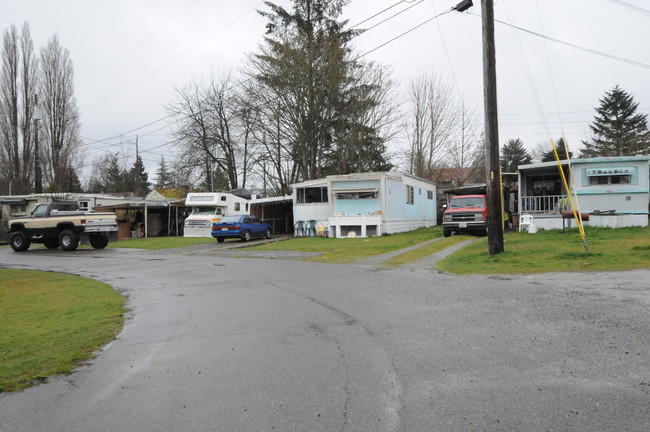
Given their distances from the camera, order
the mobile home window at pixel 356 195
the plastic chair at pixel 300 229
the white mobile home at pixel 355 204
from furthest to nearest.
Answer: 1. the plastic chair at pixel 300 229
2. the mobile home window at pixel 356 195
3. the white mobile home at pixel 355 204

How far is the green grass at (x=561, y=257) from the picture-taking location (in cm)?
1095

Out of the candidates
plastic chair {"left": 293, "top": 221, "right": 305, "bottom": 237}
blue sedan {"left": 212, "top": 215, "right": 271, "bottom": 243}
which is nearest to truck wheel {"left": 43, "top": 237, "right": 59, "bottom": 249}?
blue sedan {"left": 212, "top": 215, "right": 271, "bottom": 243}

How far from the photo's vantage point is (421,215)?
3291 cm

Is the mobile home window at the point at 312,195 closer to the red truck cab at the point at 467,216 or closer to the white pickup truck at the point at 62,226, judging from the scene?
the red truck cab at the point at 467,216

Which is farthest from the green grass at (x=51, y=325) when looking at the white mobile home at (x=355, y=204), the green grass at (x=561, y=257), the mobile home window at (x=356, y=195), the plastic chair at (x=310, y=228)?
the plastic chair at (x=310, y=228)

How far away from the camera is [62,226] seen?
23.4m

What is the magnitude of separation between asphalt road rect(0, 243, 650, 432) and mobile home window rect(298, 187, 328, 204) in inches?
787

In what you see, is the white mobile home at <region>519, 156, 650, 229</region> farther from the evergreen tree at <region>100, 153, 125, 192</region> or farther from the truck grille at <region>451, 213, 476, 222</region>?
the evergreen tree at <region>100, 153, 125, 192</region>

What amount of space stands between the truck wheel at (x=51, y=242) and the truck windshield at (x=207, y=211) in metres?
9.42

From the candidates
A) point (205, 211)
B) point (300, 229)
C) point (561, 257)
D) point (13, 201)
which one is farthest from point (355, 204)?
point (13, 201)

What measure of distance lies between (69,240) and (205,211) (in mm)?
10808

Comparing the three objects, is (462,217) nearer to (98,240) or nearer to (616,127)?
(98,240)

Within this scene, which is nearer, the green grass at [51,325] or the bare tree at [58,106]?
the green grass at [51,325]

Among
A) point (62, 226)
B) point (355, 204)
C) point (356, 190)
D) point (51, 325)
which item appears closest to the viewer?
point (51, 325)
